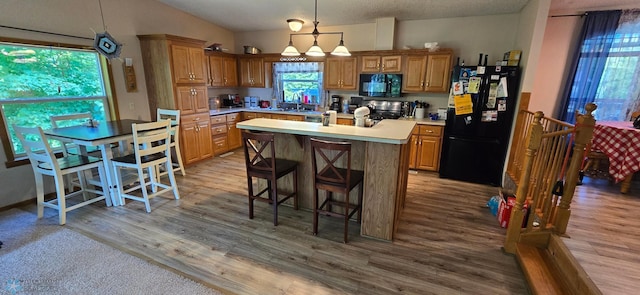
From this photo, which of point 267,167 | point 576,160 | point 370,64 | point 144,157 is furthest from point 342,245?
point 370,64

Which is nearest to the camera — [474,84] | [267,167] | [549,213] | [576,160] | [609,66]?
[576,160]

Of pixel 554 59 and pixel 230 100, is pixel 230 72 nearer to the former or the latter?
pixel 230 100

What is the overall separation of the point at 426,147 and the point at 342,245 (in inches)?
103

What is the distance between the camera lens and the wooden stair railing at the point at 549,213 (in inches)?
76.4

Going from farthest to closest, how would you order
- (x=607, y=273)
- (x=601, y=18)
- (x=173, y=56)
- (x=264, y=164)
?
(x=173, y=56) → (x=601, y=18) → (x=264, y=164) → (x=607, y=273)

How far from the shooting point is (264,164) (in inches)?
104

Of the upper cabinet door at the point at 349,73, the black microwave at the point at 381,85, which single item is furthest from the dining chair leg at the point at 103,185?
the black microwave at the point at 381,85

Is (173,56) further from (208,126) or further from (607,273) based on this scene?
(607,273)

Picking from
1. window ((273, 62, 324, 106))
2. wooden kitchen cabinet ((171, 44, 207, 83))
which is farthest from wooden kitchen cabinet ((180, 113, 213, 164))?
window ((273, 62, 324, 106))

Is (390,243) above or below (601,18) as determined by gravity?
below

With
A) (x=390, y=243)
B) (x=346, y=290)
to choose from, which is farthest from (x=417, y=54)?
(x=346, y=290)

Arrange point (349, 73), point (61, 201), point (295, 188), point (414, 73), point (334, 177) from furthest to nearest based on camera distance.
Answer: point (349, 73), point (414, 73), point (295, 188), point (61, 201), point (334, 177)

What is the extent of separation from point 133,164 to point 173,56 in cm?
201

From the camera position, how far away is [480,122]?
379 cm
